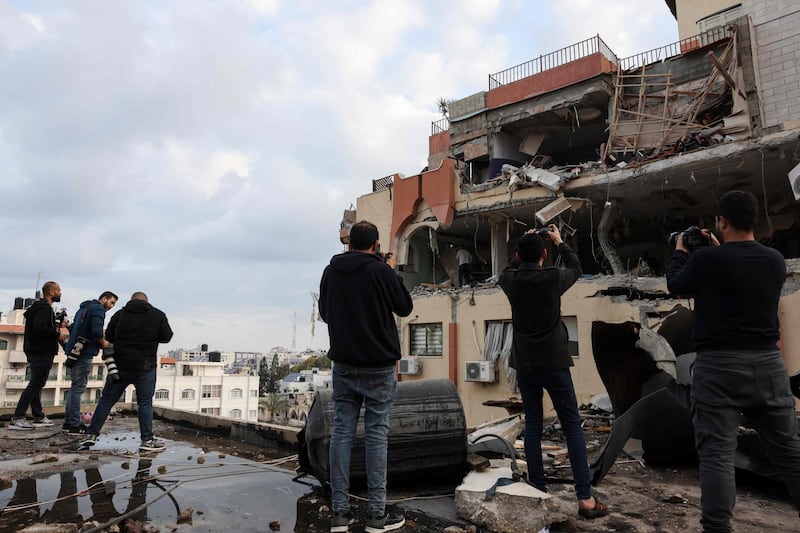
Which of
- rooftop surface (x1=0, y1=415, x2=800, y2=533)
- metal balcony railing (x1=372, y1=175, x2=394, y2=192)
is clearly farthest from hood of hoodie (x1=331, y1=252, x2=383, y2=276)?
metal balcony railing (x1=372, y1=175, x2=394, y2=192)

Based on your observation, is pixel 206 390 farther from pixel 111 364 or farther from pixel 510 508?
pixel 510 508

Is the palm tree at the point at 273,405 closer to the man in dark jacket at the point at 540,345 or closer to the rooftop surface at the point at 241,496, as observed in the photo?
the rooftop surface at the point at 241,496

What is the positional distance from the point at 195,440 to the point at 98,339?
6.02 ft

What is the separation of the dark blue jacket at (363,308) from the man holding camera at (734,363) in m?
1.69

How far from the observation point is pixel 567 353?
326 cm

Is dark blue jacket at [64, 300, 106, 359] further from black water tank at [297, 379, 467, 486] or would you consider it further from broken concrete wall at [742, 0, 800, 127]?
broken concrete wall at [742, 0, 800, 127]

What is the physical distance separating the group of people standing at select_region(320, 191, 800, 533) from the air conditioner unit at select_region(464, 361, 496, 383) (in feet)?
39.1

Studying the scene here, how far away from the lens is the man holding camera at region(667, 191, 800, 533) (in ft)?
7.54

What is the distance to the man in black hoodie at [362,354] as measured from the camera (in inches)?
114

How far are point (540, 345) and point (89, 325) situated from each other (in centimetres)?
589

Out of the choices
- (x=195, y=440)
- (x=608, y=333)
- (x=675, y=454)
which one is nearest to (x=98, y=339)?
(x=195, y=440)

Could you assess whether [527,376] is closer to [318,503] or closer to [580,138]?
[318,503]

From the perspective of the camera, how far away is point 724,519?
2.20 m

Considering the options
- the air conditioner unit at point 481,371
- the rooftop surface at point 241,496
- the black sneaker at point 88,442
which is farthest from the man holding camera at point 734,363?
the air conditioner unit at point 481,371
